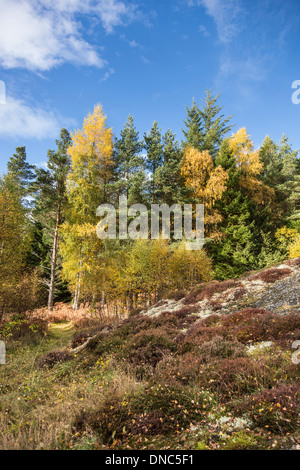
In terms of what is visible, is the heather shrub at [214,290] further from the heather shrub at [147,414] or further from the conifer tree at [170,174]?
the conifer tree at [170,174]

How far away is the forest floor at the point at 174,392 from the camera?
8.94 ft

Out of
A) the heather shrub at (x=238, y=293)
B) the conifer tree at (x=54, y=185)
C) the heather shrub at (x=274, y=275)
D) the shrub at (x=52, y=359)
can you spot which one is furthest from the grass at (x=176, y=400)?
the conifer tree at (x=54, y=185)

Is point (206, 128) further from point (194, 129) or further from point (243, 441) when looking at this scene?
point (243, 441)

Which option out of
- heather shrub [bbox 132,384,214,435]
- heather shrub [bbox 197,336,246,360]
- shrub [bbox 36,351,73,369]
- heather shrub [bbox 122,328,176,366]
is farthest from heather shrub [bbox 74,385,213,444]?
shrub [bbox 36,351,73,369]

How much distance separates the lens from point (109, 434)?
2955mm

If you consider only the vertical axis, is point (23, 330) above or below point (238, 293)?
below

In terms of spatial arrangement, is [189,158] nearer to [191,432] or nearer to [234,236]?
[234,236]

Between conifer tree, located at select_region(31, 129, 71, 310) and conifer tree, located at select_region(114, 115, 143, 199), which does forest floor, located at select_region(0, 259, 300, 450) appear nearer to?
conifer tree, located at select_region(31, 129, 71, 310)

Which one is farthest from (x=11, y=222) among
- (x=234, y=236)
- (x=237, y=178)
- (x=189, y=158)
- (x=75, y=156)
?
(x=237, y=178)

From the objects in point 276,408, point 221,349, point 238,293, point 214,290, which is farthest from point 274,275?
point 276,408

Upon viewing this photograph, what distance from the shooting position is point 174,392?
3.57m

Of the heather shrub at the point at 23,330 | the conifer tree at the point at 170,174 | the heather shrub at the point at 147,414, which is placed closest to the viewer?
the heather shrub at the point at 147,414

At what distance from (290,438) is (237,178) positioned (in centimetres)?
2149
